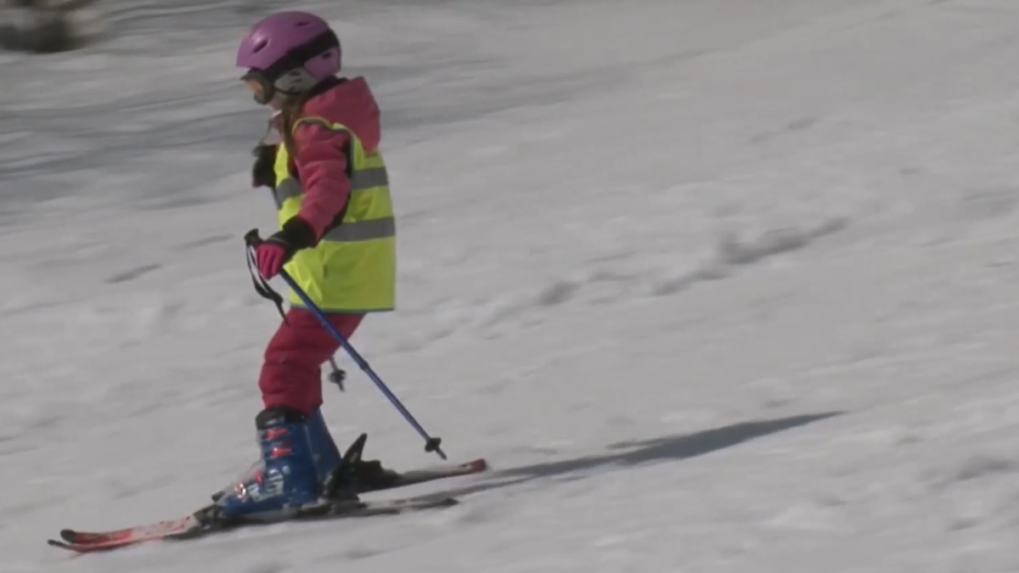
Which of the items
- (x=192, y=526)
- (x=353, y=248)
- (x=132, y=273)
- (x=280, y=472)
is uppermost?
(x=353, y=248)

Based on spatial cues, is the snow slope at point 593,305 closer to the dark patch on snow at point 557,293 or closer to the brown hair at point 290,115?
the dark patch on snow at point 557,293

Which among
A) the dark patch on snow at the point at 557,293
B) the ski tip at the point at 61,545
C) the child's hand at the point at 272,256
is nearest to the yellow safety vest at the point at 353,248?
the child's hand at the point at 272,256

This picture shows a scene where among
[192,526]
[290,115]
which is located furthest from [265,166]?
[192,526]

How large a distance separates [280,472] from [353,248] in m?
0.73

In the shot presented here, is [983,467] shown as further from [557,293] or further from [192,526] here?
[557,293]

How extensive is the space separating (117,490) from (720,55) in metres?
9.95

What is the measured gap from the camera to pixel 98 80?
52.1 ft

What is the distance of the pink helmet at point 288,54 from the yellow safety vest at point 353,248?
217mm

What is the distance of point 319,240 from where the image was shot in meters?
5.17

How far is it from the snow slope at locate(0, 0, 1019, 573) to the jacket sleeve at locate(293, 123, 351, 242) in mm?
950

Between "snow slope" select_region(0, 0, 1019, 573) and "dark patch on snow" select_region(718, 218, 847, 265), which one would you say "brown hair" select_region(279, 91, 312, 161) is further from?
"dark patch on snow" select_region(718, 218, 847, 265)

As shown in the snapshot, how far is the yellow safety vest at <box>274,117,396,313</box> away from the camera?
210 inches

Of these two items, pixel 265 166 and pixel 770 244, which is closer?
pixel 265 166

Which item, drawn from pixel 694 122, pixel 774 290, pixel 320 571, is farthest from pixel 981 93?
pixel 320 571
